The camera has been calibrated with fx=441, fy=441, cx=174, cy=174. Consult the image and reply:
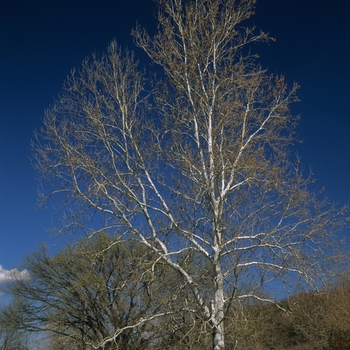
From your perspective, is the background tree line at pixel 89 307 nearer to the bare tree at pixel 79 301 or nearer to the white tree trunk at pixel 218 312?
the bare tree at pixel 79 301

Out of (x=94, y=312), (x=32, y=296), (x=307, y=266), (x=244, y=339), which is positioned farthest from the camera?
(x=32, y=296)

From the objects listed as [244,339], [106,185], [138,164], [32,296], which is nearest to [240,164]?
[138,164]

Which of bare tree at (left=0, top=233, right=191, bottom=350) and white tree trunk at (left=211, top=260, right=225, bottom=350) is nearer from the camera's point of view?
white tree trunk at (left=211, top=260, right=225, bottom=350)

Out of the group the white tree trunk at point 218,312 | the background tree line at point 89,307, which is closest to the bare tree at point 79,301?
the background tree line at point 89,307

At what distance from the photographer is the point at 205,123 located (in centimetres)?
1126

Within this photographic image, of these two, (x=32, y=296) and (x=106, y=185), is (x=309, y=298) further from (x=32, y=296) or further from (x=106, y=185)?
(x=32, y=296)

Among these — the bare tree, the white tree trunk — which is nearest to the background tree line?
the bare tree

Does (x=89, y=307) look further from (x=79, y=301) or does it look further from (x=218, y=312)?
(x=218, y=312)

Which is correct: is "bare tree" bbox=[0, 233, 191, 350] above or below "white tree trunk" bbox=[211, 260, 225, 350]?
above

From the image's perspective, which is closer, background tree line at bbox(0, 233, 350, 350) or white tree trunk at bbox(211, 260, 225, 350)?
white tree trunk at bbox(211, 260, 225, 350)

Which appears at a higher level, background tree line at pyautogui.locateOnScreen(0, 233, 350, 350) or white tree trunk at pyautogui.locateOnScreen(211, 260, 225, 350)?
background tree line at pyautogui.locateOnScreen(0, 233, 350, 350)

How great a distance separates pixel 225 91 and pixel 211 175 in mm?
2591

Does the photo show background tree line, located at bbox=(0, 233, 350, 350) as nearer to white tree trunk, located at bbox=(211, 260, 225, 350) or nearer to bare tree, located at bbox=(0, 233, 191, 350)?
bare tree, located at bbox=(0, 233, 191, 350)

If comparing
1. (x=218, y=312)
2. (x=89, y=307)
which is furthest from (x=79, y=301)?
(x=218, y=312)
